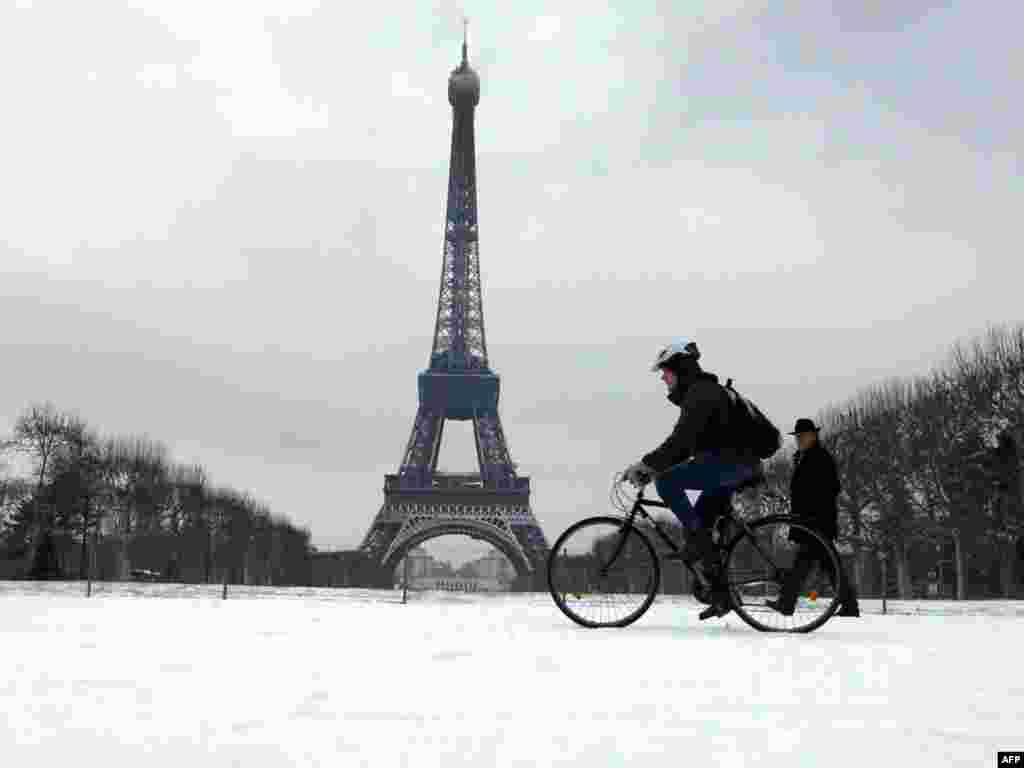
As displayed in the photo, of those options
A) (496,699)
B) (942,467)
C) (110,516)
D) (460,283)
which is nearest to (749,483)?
(496,699)

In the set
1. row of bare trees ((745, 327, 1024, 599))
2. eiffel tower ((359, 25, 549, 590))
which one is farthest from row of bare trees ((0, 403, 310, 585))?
row of bare trees ((745, 327, 1024, 599))

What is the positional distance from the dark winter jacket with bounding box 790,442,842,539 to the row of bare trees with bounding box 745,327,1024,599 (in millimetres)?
25668

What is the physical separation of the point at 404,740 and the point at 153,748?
65 cm

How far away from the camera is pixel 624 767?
2.38 metres

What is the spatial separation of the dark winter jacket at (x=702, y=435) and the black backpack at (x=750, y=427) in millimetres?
43

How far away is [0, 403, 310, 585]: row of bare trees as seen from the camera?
154ft

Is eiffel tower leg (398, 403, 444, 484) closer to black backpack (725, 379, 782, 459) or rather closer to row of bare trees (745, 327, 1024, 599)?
row of bare trees (745, 327, 1024, 599)

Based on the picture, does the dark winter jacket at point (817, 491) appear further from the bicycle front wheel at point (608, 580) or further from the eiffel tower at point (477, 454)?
the eiffel tower at point (477, 454)

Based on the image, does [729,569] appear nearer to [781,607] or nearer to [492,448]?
[781,607]

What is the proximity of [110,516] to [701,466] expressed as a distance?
49.6 meters

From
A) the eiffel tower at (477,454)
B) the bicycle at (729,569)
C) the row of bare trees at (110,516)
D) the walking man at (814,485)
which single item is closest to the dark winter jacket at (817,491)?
the walking man at (814,485)

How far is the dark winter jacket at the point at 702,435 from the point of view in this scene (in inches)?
249

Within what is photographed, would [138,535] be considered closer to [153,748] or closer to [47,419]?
[47,419]

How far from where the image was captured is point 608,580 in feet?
22.4
